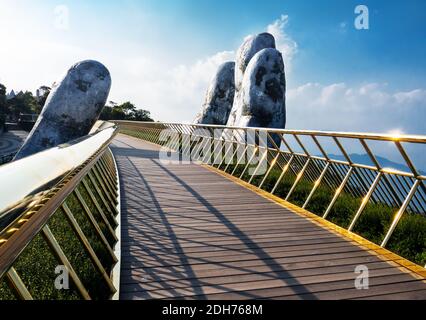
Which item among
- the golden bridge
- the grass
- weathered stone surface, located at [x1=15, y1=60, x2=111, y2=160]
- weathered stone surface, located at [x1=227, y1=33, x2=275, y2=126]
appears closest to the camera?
the golden bridge

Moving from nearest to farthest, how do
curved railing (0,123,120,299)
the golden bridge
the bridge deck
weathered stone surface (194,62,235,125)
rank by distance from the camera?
1. curved railing (0,123,120,299)
2. the golden bridge
3. the bridge deck
4. weathered stone surface (194,62,235,125)

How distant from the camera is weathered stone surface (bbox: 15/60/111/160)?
16.8 metres

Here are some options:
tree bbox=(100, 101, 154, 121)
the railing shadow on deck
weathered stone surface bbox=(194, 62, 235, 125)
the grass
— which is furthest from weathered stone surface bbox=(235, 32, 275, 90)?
tree bbox=(100, 101, 154, 121)

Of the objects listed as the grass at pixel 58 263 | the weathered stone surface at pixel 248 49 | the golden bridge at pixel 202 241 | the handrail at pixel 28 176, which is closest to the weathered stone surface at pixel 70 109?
the weathered stone surface at pixel 248 49

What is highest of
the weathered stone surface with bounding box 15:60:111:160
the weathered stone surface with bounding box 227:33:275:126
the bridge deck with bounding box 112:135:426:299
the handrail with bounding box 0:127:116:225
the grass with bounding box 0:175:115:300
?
the weathered stone surface with bounding box 227:33:275:126

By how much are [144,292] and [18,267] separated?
8.32ft

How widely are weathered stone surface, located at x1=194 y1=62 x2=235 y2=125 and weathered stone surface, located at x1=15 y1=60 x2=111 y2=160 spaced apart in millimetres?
8755

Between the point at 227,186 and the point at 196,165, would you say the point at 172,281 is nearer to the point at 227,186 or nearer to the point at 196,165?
the point at 227,186

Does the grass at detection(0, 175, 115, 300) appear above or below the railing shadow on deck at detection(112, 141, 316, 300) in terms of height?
below

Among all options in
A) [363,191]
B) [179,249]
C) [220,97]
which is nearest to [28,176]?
[179,249]

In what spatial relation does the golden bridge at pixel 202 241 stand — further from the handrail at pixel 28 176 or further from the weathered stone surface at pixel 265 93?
the weathered stone surface at pixel 265 93

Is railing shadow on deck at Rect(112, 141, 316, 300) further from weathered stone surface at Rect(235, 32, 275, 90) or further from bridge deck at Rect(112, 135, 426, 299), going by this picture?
weathered stone surface at Rect(235, 32, 275, 90)

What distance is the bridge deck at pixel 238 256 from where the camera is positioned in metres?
3.54
